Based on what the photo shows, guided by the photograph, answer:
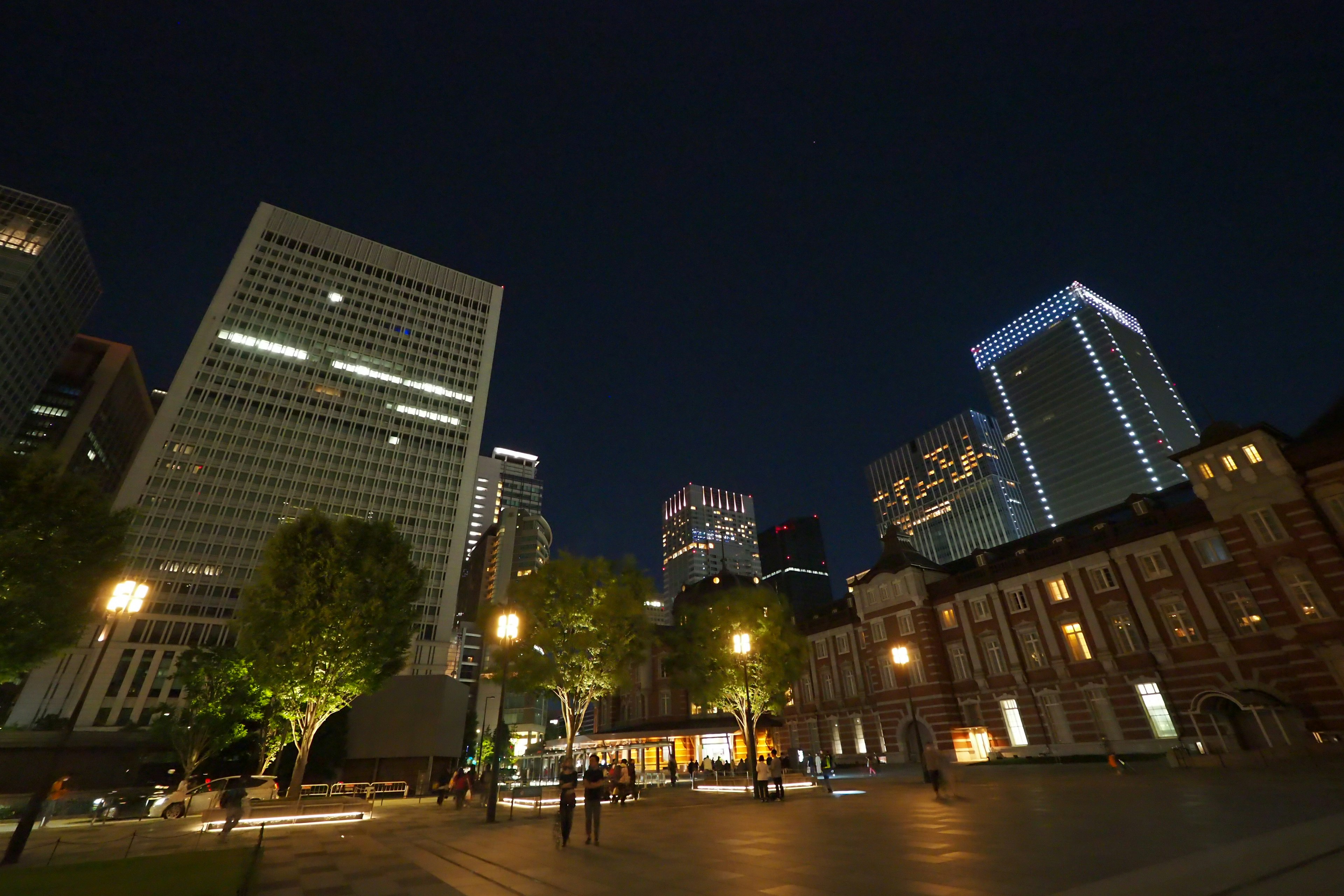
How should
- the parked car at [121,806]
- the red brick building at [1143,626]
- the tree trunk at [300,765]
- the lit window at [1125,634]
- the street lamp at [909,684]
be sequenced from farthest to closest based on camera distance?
the street lamp at [909,684]
the lit window at [1125,634]
the red brick building at [1143,626]
the tree trunk at [300,765]
the parked car at [121,806]

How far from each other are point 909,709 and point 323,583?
41.7 m

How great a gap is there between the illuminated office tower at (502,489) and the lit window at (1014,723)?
143881mm

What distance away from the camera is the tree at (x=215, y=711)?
34375 millimetres

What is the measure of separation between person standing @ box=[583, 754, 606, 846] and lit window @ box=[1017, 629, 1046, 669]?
37.3 meters

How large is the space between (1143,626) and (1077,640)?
395 centimetres

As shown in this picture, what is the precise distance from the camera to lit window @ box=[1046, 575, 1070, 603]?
127 ft

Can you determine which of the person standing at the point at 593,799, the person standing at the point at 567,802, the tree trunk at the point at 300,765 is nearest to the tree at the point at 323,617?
the tree trunk at the point at 300,765

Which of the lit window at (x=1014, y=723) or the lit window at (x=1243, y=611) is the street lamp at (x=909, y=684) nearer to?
the lit window at (x=1014, y=723)

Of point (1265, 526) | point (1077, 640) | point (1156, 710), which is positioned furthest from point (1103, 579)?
point (1265, 526)

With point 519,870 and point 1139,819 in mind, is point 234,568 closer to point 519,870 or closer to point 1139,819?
point 519,870

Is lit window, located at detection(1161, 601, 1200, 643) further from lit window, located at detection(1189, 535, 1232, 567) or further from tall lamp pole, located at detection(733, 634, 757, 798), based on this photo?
tall lamp pole, located at detection(733, 634, 757, 798)

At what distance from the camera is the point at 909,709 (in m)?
44.4

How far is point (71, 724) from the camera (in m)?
14.0

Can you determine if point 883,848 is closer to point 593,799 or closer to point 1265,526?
point 593,799
